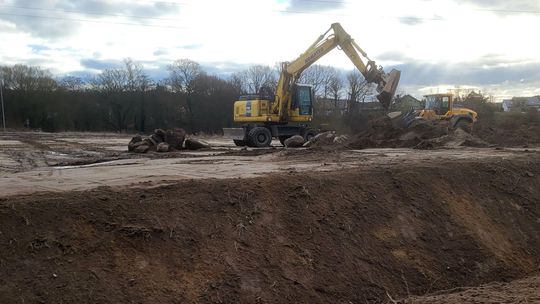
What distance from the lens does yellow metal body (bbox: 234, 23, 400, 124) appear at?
21.0m

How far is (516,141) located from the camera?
2017cm

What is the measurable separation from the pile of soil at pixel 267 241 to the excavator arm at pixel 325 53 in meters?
11.1

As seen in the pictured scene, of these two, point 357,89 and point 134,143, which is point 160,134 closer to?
point 134,143

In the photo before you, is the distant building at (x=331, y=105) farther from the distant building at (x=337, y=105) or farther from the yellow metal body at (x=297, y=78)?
the yellow metal body at (x=297, y=78)

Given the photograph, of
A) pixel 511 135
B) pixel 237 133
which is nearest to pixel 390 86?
pixel 511 135

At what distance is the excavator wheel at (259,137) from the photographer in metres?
23.6

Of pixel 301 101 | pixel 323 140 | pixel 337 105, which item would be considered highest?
pixel 337 105

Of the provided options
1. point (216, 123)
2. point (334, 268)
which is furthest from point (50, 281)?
point (216, 123)

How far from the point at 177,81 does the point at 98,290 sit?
6531cm

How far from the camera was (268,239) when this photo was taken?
651cm

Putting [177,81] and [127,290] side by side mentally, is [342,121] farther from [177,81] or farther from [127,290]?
[127,290]

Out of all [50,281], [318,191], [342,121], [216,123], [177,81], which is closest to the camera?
[50,281]

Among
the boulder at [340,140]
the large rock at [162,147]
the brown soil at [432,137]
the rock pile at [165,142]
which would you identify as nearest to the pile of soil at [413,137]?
the brown soil at [432,137]

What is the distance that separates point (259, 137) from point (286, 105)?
7.69 ft
